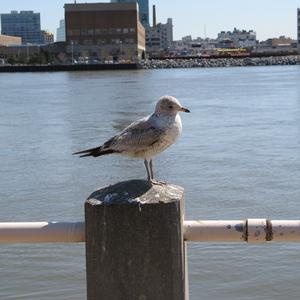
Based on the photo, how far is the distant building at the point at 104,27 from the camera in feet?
481

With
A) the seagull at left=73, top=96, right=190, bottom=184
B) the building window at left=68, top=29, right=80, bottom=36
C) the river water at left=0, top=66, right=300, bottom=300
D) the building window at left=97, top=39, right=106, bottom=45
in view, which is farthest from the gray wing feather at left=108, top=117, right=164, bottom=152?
the building window at left=97, top=39, right=106, bottom=45

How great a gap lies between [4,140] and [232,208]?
46.1 feet

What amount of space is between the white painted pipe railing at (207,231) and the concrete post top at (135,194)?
0.16m

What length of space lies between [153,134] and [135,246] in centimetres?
88

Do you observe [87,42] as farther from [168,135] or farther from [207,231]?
[207,231]

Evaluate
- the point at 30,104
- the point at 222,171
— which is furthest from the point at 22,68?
the point at 222,171

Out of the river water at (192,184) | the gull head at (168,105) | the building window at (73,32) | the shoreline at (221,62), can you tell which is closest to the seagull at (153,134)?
the gull head at (168,105)

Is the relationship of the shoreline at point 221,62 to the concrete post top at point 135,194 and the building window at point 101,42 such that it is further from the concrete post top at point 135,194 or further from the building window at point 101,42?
the concrete post top at point 135,194

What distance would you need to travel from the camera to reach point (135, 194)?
10.0 feet

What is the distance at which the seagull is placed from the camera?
3740 mm

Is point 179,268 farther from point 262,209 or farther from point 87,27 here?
point 87,27

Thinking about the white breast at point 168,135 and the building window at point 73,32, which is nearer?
the white breast at point 168,135

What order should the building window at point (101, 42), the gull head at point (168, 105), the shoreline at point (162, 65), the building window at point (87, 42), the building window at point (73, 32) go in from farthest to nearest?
1. the building window at point (87, 42)
2. the building window at point (101, 42)
3. the building window at point (73, 32)
4. the shoreline at point (162, 65)
5. the gull head at point (168, 105)

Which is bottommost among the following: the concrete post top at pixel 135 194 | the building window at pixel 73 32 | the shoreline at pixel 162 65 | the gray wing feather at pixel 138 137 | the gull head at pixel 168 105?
the concrete post top at pixel 135 194
